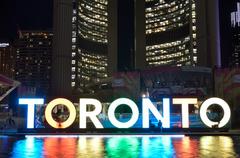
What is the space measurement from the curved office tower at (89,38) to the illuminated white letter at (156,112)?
122m

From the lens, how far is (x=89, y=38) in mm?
170625

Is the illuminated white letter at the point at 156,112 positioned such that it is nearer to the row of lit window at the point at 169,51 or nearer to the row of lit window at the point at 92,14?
the row of lit window at the point at 169,51

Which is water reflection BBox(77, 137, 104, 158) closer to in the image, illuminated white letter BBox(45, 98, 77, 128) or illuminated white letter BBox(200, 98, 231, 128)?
illuminated white letter BBox(45, 98, 77, 128)

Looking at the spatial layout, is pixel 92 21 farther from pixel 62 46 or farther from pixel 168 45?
pixel 62 46

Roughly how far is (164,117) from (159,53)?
12791cm

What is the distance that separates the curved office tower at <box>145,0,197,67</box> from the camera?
493ft

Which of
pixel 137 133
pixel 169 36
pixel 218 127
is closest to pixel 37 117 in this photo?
pixel 137 133

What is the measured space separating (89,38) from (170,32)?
35.6m

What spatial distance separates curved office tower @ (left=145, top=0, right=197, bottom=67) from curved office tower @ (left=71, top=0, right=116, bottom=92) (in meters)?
18.4

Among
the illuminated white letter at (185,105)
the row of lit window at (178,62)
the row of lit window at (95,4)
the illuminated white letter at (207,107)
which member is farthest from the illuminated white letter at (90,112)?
the row of lit window at (95,4)

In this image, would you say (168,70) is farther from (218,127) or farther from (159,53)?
(159,53)

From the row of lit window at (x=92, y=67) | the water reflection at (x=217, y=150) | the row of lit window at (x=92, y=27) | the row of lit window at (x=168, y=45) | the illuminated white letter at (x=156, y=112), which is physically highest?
the row of lit window at (x=92, y=27)

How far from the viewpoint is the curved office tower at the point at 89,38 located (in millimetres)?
164000

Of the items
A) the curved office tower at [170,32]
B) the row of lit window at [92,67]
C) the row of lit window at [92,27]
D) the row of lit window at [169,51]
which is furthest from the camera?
the row of lit window at [92,67]
